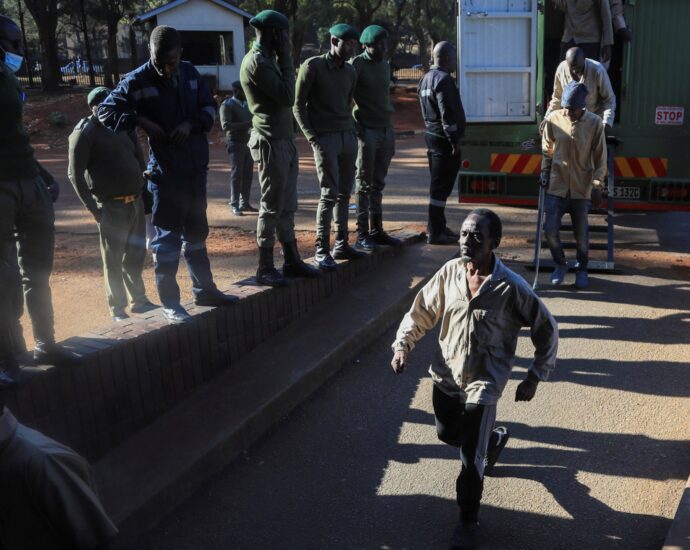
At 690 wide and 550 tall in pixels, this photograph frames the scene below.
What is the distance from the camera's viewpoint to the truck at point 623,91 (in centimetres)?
846

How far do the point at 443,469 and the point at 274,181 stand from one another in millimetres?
2603

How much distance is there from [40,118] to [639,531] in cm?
2855

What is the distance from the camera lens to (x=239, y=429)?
469cm

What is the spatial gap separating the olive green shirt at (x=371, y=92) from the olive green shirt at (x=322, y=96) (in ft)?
1.89

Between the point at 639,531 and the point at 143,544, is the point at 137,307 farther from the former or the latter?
the point at 639,531

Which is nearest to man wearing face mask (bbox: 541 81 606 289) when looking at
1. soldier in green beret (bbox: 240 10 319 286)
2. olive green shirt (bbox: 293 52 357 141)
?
olive green shirt (bbox: 293 52 357 141)

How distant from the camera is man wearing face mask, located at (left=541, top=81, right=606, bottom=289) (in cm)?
727

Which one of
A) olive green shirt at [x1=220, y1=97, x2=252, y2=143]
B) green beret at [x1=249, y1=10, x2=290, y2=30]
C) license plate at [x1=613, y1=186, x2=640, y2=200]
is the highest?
green beret at [x1=249, y1=10, x2=290, y2=30]

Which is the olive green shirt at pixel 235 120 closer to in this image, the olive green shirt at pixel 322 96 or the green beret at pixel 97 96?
the olive green shirt at pixel 322 96

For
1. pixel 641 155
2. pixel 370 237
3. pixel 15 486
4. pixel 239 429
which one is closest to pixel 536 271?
pixel 370 237

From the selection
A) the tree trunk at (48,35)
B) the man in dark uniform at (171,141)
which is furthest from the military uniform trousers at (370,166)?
the tree trunk at (48,35)

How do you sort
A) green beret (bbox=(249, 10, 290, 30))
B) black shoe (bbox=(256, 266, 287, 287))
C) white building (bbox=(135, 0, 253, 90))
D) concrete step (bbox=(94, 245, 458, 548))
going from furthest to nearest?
white building (bbox=(135, 0, 253, 90)), black shoe (bbox=(256, 266, 287, 287)), green beret (bbox=(249, 10, 290, 30)), concrete step (bbox=(94, 245, 458, 548))

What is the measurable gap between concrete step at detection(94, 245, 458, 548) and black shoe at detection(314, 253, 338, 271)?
27cm

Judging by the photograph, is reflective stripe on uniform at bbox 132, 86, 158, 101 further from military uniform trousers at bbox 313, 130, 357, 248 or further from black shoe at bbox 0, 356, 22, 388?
military uniform trousers at bbox 313, 130, 357, 248
